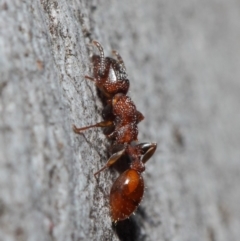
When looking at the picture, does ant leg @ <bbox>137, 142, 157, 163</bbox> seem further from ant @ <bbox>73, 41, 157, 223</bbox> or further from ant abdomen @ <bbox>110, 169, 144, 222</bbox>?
ant abdomen @ <bbox>110, 169, 144, 222</bbox>

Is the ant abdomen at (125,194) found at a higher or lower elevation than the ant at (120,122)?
lower

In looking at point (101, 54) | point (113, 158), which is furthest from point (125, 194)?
point (101, 54)

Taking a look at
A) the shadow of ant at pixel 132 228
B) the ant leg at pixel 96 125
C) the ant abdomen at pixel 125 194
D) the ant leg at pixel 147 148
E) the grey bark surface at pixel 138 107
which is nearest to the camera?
the grey bark surface at pixel 138 107

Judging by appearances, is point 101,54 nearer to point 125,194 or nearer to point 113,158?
point 113,158

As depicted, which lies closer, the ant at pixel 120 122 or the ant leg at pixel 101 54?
the ant at pixel 120 122

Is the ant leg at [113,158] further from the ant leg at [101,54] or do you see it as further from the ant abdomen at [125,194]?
the ant leg at [101,54]

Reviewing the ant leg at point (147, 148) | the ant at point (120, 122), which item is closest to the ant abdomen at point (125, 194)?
the ant at point (120, 122)

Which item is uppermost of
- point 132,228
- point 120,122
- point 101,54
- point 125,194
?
point 101,54

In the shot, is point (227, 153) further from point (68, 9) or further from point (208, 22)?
point (68, 9)
